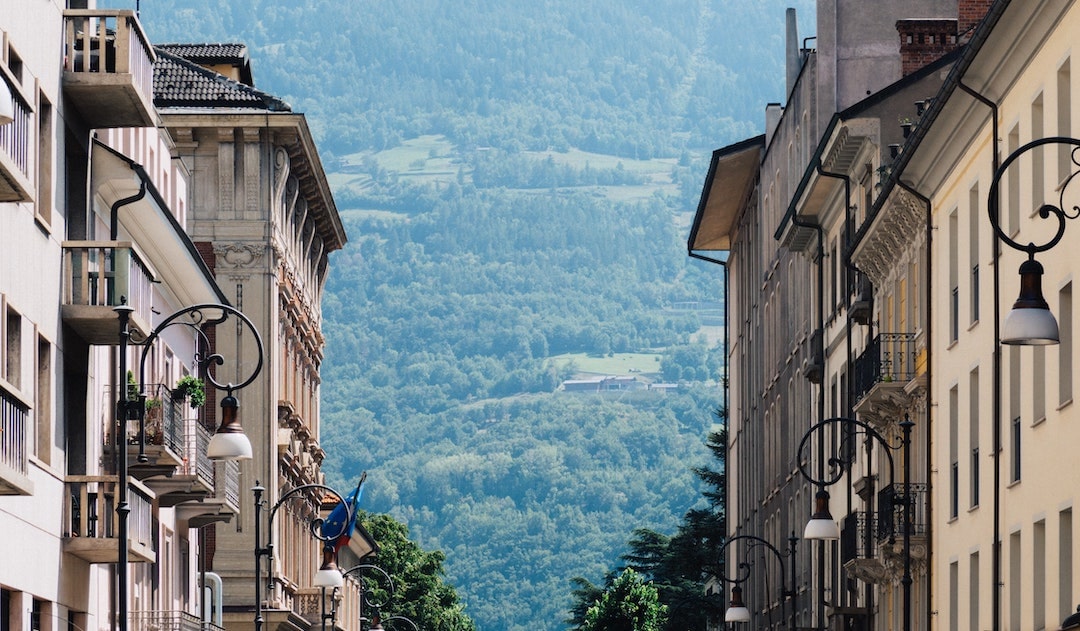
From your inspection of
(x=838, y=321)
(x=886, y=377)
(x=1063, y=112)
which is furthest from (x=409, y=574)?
(x=1063, y=112)

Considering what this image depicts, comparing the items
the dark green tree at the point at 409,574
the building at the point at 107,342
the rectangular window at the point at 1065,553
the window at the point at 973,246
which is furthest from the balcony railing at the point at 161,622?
the dark green tree at the point at 409,574

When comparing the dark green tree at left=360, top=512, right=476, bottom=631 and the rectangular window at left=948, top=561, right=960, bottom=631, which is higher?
the dark green tree at left=360, top=512, right=476, bottom=631

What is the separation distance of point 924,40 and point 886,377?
11.8 metres

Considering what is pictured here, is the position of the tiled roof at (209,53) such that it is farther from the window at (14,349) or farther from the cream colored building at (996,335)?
the window at (14,349)

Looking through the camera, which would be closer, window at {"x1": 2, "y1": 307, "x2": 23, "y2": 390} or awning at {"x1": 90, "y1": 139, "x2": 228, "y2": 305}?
window at {"x1": 2, "y1": 307, "x2": 23, "y2": 390}

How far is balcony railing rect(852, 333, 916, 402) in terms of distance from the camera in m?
49.4

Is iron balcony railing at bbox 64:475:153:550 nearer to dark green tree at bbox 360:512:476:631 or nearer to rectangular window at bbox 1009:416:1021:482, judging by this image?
rectangular window at bbox 1009:416:1021:482

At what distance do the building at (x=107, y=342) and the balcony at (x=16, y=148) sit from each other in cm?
5

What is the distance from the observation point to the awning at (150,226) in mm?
38125

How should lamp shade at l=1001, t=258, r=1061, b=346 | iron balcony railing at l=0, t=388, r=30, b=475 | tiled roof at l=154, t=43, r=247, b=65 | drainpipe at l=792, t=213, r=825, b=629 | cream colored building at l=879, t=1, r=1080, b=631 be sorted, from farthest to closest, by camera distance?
tiled roof at l=154, t=43, r=247, b=65
drainpipe at l=792, t=213, r=825, b=629
cream colored building at l=879, t=1, r=1080, b=631
iron balcony railing at l=0, t=388, r=30, b=475
lamp shade at l=1001, t=258, r=1061, b=346

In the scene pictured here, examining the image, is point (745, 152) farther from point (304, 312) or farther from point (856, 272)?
point (856, 272)

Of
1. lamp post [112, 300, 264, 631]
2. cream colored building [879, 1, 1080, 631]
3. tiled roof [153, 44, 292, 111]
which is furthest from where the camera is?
tiled roof [153, 44, 292, 111]

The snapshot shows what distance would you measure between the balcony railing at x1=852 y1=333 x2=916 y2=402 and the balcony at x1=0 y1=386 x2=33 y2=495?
77.4 feet

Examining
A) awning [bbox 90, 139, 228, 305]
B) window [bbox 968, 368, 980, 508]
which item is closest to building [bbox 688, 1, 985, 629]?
window [bbox 968, 368, 980, 508]
